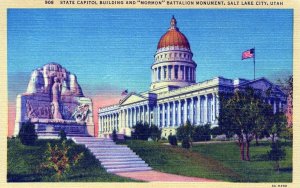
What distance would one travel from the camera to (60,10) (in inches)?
442

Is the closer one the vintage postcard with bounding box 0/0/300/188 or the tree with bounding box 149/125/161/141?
the vintage postcard with bounding box 0/0/300/188

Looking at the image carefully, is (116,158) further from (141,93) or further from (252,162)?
(252,162)

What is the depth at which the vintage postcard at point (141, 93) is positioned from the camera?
1117 centimetres

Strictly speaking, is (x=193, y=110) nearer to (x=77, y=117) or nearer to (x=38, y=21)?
(x=77, y=117)

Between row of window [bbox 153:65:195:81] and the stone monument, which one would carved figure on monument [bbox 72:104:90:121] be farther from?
row of window [bbox 153:65:195:81]

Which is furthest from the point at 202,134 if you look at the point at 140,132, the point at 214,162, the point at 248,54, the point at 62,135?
the point at 62,135

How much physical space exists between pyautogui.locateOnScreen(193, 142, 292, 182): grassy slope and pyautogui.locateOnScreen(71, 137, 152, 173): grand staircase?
4.76 feet

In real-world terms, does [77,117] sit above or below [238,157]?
above

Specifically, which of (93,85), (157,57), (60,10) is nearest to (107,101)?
(93,85)

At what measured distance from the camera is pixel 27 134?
11812 millimetres

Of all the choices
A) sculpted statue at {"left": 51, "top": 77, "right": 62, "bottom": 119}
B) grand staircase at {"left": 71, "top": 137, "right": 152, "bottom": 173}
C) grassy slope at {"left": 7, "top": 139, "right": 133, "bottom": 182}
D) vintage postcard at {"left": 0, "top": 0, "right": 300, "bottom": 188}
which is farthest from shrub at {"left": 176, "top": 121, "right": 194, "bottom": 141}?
sculpted statue at {"left": 51, "top": 77, "right": 62, "bottom": 119}

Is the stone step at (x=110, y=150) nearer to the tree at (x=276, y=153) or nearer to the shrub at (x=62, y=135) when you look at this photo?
the shrub at (x=62, y=135)

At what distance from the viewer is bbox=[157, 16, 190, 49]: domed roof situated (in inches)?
459

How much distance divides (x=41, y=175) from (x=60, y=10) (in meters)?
3.49
